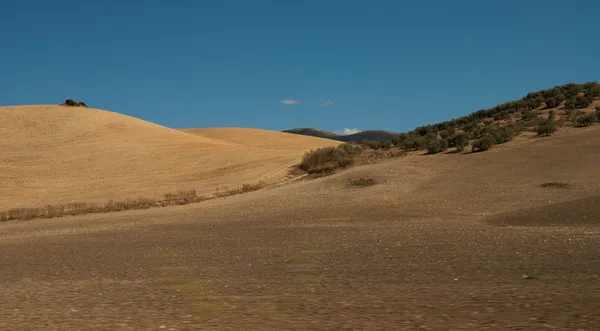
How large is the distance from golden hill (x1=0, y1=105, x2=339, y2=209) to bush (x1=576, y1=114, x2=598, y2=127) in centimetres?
2102

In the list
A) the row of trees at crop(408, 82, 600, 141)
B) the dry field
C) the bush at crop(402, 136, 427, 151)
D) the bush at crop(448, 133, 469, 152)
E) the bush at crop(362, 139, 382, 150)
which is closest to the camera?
the dry field

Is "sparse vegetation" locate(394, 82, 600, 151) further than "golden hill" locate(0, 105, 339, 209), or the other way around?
"sparse vegetation" locate(394, 82, 600, 151)

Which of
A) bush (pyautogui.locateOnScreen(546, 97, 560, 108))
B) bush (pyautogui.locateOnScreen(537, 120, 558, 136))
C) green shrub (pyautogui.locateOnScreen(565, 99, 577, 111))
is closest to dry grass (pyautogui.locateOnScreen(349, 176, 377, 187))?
bush (pyautogui.locateOnScreen(537, 120, 558, 136))

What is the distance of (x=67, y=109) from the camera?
82.5 m

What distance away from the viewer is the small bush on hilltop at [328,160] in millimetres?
39375

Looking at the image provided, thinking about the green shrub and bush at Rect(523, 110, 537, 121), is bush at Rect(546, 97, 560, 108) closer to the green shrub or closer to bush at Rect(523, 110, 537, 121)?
the green shrub

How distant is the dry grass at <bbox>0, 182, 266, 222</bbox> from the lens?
2898cm

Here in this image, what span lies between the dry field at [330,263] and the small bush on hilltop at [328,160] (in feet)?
33.7

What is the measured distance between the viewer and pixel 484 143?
37375 millimetres

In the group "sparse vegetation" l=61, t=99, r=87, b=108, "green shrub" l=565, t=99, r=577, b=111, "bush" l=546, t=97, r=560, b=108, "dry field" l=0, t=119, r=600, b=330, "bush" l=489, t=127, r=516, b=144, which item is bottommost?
"dry field" l=0, t=119, r=600, b=330

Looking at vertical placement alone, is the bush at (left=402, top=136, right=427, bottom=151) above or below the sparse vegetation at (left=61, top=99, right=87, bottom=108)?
below

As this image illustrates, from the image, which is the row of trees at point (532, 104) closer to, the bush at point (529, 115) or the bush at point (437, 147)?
the bush at point (529, 115)

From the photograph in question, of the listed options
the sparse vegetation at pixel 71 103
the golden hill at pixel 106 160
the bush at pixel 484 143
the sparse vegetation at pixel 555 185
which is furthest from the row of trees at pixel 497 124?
the sparse vegetation at pixel 71 103

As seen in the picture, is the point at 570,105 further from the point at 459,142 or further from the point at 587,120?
the point at 459,142
